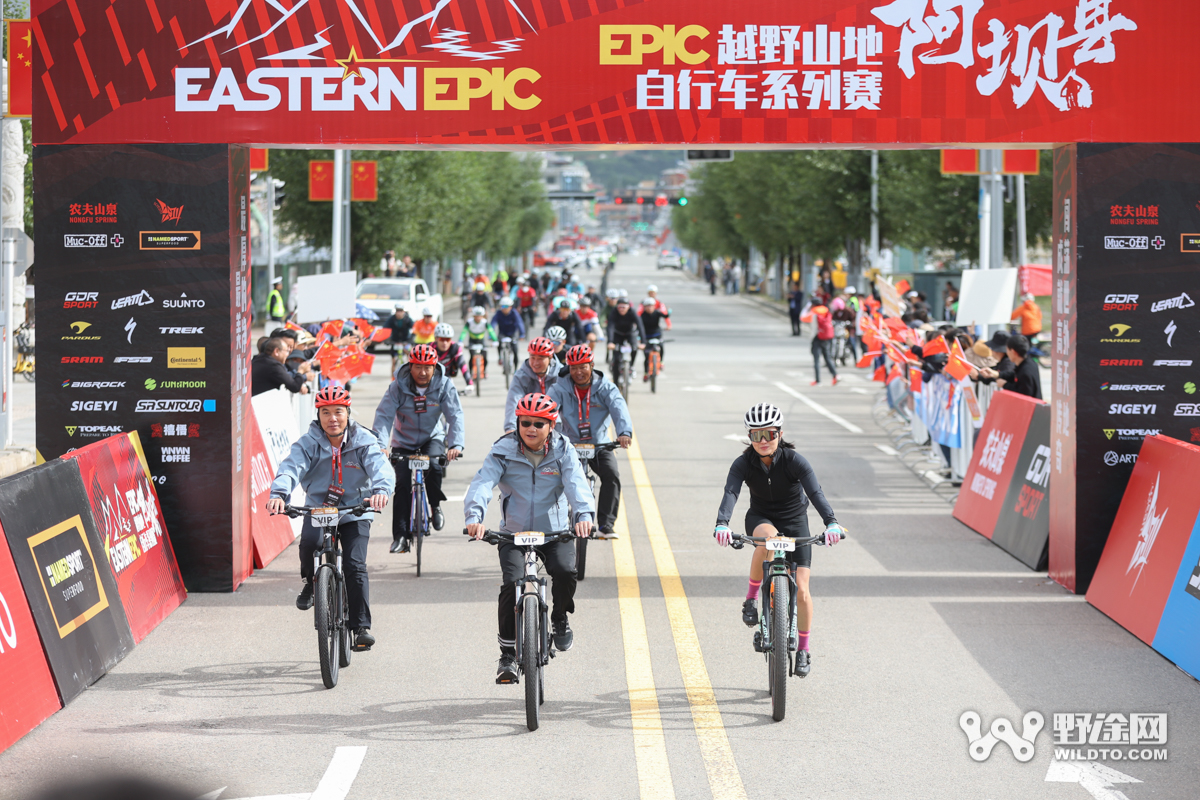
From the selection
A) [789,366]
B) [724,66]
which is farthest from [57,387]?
[789,366]

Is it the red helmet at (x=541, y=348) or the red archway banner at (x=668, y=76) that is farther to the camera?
the red helmet at (x=541, y=348)

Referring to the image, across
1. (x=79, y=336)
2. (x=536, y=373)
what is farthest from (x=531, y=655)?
(x=536, y=373)

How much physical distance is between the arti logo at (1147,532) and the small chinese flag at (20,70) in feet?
27.8

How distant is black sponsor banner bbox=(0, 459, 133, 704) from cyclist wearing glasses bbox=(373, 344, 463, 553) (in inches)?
121

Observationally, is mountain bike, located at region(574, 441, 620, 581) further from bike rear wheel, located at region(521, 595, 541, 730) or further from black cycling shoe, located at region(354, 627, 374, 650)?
bike rear wheel, located at region(521, 595, 541, 730)

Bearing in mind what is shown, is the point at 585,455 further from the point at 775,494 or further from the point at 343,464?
the point at 775,494

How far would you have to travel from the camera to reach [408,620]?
9.69 m

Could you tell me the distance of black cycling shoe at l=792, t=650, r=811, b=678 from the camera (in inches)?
303

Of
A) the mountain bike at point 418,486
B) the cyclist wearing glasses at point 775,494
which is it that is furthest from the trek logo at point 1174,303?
the mountain bike at point 418,486

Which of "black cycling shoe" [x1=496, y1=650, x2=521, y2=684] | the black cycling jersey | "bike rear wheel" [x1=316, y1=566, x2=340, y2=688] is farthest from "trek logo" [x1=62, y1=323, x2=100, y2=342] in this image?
the black cycling jersey

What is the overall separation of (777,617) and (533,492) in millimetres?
1493

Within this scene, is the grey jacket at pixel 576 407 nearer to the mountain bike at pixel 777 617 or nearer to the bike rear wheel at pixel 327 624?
the bike rear wheel at pixel 327 624

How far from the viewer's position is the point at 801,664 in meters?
7.71

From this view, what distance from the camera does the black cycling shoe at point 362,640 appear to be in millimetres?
8367
